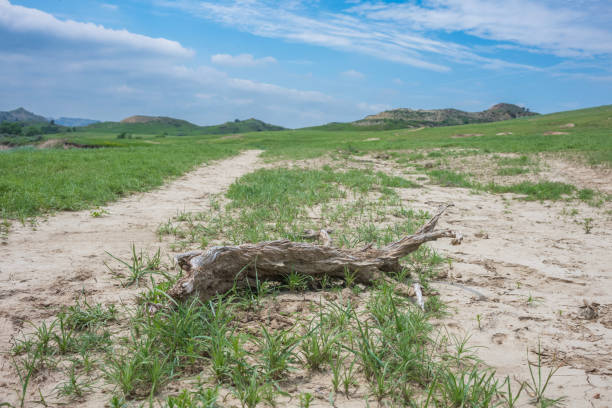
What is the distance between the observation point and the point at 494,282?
3977 mm

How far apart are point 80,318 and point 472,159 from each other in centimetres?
1773

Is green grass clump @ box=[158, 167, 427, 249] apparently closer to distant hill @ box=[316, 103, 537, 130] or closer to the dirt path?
the dirt path

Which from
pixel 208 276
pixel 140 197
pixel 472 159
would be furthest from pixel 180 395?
pixel 472 159

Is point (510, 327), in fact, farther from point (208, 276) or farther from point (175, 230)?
point (175, 230)

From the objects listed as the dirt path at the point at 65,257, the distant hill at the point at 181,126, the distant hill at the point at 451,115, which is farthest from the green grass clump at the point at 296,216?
the distant hill at the point at 451,115

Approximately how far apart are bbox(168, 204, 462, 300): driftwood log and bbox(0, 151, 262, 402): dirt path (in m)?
0.89

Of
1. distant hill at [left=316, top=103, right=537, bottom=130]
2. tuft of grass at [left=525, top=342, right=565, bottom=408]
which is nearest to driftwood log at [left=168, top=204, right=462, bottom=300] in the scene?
tuft of grass at [left=525, top=342, right=565, bottom=408]

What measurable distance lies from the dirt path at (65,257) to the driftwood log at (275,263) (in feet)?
2.92

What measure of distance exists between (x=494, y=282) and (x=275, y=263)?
2549 millimetres

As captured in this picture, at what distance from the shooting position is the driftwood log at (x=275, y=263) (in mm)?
3092

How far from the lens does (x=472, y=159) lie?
56.0 ft

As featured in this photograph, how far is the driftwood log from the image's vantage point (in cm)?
309

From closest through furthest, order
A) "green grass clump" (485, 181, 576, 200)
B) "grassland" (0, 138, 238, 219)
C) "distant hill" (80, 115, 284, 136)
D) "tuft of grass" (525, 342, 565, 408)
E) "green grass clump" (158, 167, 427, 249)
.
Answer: "tuft of grass" (525, 342, 565, 408) < "green grass clump" (158, 167, 427, 249) < "grassland" (0, 138, 238, 219) < "green grass clump" (485, 181, 576, 200) < "distant hill" (80, 115, 284, 136)

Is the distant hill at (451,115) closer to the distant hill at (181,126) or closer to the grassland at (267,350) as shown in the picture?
the distant hill at (181,126)
